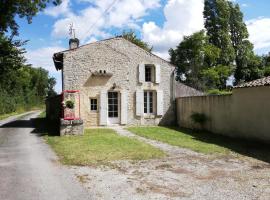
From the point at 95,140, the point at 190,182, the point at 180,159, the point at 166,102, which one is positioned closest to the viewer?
the point at 190,182

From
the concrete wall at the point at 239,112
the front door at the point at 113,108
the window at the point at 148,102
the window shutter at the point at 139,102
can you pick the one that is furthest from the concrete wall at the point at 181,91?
the front door at the point at 113,108

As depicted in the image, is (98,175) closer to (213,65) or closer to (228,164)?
(228,164)

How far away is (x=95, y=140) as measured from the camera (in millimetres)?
13523

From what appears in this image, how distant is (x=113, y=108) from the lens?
19891mm

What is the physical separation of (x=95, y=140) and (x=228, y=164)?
6197mm

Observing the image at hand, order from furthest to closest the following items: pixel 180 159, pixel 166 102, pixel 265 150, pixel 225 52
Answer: pixel 225 52
pixel 166 102
pixel 265 150
pixel 180 159

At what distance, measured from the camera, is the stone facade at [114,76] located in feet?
62.3

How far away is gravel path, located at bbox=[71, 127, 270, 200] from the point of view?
614 centimetres

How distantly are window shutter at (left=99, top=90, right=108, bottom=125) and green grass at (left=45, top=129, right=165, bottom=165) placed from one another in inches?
196

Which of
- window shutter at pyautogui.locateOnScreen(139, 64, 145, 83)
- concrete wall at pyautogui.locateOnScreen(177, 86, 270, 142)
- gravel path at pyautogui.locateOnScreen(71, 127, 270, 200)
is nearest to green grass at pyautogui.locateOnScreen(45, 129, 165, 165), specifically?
gravel path at pyautogui.locateOnScreen(71, 127, 270, 200)

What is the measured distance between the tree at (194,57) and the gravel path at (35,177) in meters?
29.4

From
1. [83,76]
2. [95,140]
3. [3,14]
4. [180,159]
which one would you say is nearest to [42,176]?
[180,159]

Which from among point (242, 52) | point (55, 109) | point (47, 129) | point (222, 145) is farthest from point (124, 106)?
point (242, 52)

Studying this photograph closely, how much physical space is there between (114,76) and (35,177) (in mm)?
12654
